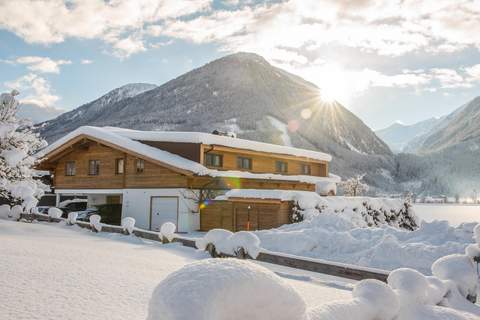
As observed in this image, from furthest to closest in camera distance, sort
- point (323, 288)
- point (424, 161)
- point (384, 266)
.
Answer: point (424, 161)
point (384, 266)
point (323, 288)

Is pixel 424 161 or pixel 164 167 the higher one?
pixel 424 161

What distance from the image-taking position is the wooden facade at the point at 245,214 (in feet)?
72.0

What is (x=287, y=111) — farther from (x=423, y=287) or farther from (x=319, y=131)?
(x=423, y=287)

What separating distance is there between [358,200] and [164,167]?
504 inches

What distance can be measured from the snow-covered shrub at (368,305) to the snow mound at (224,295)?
128 centimetres

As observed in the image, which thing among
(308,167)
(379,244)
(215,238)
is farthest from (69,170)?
(379,244)

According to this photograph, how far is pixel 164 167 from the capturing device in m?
24.3

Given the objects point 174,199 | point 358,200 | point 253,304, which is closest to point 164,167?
point 174,199

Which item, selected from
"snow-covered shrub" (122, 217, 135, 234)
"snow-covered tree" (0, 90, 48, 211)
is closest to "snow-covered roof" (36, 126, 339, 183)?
"snow-covered tree" (0, 90, 48, 211)

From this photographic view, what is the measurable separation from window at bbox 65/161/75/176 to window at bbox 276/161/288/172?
1522 centimetres

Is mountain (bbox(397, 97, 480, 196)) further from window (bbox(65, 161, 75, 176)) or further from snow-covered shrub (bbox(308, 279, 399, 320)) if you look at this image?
snow-covered shrub (bbox(308, 279, 399, 320))

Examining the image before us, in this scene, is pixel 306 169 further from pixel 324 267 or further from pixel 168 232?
pixel 324 267

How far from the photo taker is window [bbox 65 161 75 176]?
99.6ft

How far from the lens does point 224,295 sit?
3.17 m
